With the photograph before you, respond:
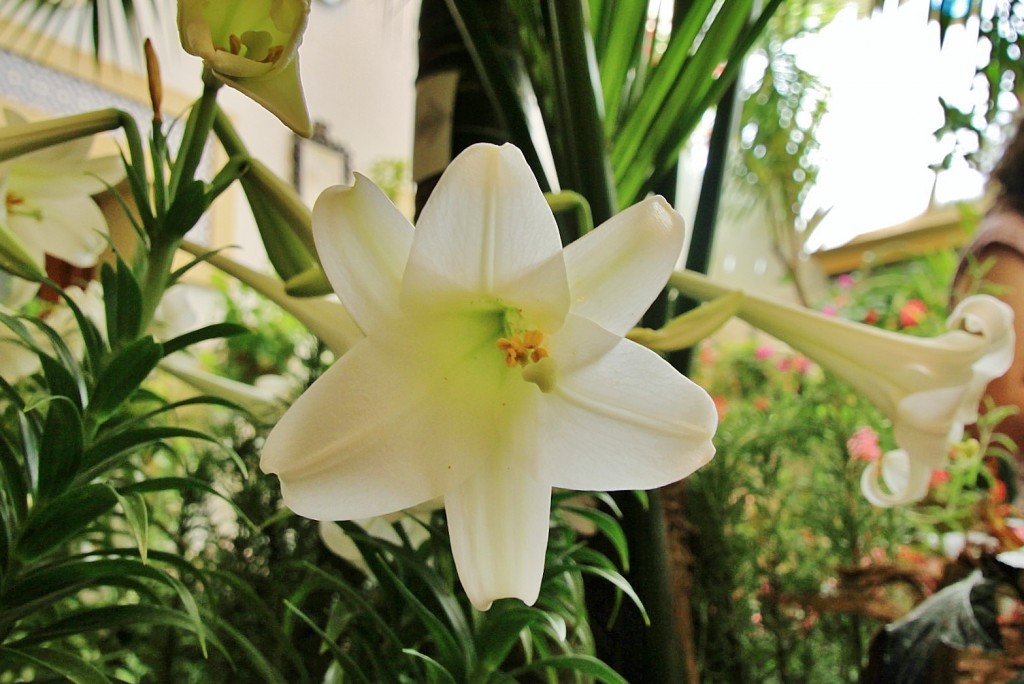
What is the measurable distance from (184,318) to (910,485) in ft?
2.18

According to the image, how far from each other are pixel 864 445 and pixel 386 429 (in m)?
0.75

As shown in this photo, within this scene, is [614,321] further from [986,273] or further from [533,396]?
[986,273]

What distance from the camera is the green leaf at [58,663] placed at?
377 mm

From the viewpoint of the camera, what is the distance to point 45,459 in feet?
1.40

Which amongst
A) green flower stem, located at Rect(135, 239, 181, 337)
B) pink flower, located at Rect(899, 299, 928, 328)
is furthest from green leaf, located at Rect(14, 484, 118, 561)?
pink flower, located at Rect(899, 299, 928, 328)

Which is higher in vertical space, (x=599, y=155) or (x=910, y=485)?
(x=599, y=155)

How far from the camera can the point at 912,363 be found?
59 centimetres

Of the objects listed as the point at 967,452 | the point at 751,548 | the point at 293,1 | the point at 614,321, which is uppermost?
the point at 293,1

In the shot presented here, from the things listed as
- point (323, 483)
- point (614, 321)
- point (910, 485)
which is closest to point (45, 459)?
point (323, 483)

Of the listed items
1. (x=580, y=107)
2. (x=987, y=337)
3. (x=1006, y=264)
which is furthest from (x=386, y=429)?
(x=1006, y=264)

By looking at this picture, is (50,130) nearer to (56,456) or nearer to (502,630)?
(56,456)

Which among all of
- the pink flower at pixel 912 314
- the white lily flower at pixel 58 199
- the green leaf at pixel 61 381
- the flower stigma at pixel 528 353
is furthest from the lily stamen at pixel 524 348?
the pink flower at pixel 912 314

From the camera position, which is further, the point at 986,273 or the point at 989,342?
the point at 986,273

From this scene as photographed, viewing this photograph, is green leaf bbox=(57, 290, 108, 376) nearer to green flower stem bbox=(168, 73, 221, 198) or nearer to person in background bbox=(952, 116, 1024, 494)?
green flower stem bbox=(168, 73, 221, 198)
